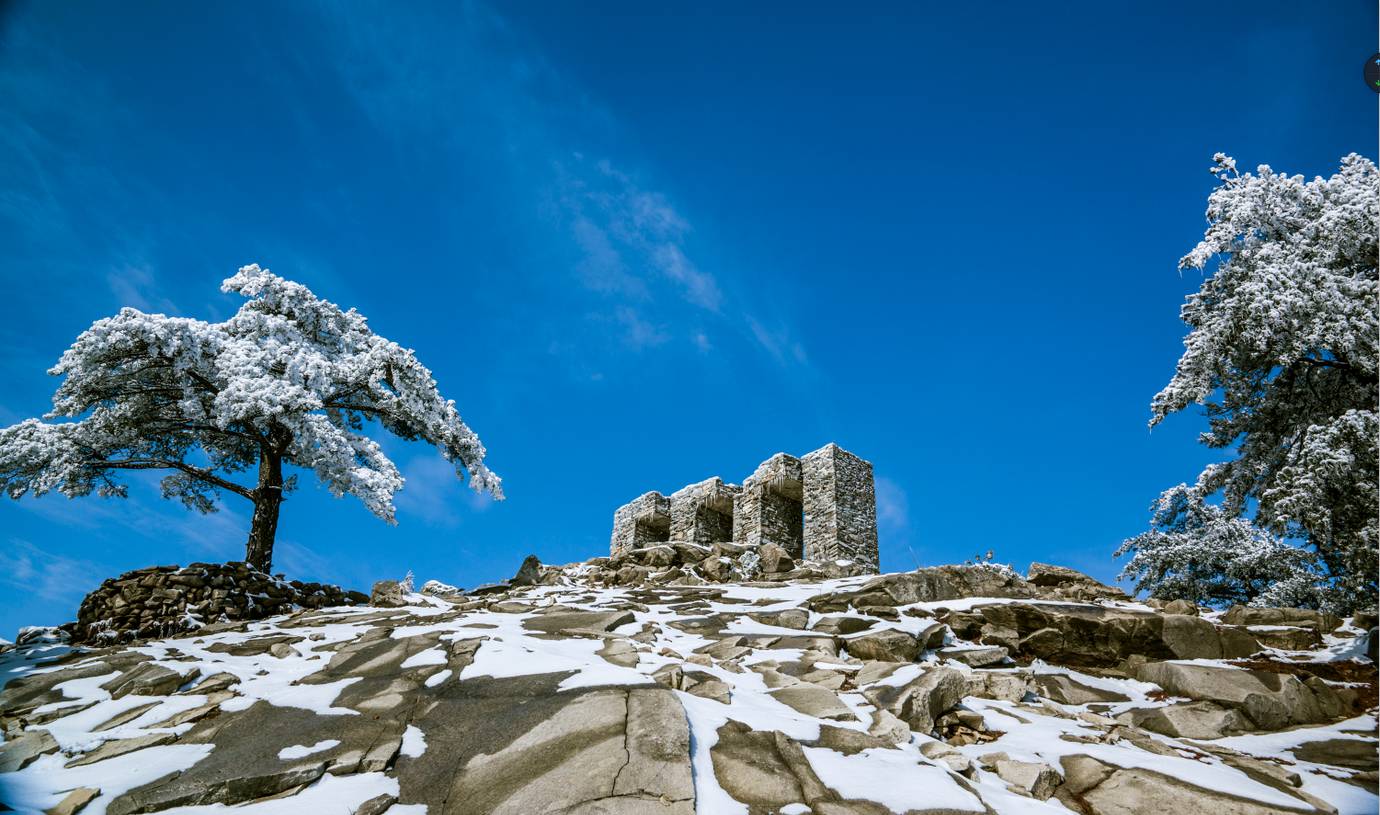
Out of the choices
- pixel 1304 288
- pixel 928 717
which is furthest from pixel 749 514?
pixel 928 717

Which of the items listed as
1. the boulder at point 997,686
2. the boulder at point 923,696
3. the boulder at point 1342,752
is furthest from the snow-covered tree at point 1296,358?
the boulder at point 923,696

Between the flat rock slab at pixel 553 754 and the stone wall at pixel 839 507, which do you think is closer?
the flat rock slab at pixel 553 754

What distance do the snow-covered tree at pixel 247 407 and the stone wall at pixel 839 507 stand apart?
10645 mm

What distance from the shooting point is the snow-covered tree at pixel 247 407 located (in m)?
12.4

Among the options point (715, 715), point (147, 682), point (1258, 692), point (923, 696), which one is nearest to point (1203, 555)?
point (1258, 692)

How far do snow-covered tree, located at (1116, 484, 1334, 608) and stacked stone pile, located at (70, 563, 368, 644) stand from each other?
21.3m

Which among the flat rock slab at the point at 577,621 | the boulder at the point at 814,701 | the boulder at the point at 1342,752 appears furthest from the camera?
the flat rock slab at the point at 577,621

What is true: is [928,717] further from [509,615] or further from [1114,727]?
[509,615]

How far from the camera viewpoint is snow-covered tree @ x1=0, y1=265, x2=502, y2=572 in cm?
1240

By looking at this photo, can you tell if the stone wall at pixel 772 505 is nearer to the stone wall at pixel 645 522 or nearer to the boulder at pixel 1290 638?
the stone wall at pixel 645 522

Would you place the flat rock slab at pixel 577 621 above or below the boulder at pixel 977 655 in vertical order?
above

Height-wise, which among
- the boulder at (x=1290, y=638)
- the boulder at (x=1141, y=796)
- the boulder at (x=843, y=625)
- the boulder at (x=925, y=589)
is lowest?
the boulder at (x=1141, y=796)

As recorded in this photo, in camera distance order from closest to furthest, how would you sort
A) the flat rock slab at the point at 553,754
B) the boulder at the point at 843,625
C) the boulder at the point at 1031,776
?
1. the flat rock slab at the point at 553,754
2. the boulder at the point at 1031,776
3. the boulder at the point at 843,625

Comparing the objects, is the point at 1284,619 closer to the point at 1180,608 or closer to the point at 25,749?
the point at 1180,608
